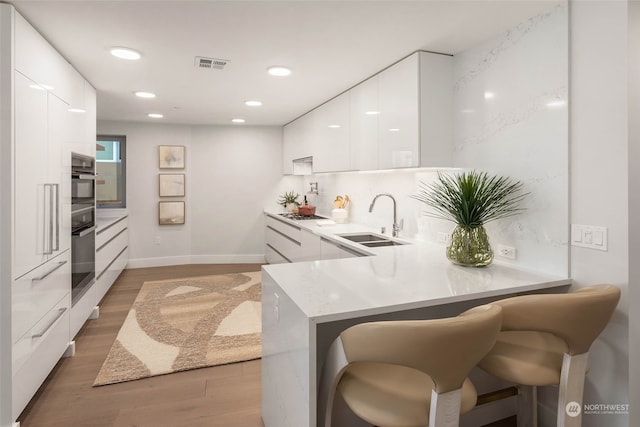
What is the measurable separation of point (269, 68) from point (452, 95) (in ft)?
4.69

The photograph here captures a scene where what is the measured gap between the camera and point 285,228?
4.89m

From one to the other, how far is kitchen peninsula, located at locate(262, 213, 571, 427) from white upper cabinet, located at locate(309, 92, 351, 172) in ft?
5.38

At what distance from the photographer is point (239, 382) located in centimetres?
248

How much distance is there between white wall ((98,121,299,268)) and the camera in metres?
5.69

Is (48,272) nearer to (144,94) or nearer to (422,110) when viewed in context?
(144,94)

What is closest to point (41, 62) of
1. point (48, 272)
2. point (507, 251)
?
point (48, 272)

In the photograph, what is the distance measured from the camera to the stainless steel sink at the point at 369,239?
10.9 feet

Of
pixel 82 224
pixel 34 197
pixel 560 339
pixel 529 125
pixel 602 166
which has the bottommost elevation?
pixel 560 339

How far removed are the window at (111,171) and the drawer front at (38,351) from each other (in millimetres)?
3216

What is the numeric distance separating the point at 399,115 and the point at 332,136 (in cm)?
132

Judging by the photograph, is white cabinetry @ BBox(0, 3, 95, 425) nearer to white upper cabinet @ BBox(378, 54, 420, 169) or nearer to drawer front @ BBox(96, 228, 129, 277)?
drawer front @ BBox(96, 228, 129, 277)

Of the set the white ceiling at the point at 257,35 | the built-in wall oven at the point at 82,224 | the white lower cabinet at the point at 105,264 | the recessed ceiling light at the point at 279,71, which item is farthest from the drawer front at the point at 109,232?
the recessed ceiling light at the point at 279,71

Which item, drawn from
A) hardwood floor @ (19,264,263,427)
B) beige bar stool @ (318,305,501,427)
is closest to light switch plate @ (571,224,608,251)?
beige bar stool @ (318,305,501,427)

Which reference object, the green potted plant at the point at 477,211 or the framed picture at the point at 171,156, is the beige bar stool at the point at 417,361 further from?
the framed picture at the point at 171,156
